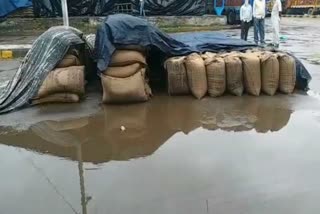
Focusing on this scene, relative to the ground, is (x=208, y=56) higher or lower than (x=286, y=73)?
higher

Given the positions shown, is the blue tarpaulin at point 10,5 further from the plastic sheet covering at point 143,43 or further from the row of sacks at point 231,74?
the row of sacks at point 231,74

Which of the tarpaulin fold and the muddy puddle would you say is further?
the tarpaulin fold

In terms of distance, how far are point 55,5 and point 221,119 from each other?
14780 millimetres

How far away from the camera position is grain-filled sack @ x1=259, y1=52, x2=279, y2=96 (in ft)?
21.3

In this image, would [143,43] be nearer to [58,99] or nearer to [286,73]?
[58,99]

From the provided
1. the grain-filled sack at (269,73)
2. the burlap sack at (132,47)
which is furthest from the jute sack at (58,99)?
the grain-filled sack at (269,73)

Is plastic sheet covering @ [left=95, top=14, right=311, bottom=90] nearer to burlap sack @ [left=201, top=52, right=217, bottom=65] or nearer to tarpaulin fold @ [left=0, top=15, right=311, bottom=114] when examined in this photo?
tarpaulin fold @ [left=0, top=15, right=311, bottom=114]

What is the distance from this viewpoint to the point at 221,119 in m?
5.50

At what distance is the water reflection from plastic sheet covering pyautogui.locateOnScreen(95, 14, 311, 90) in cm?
74

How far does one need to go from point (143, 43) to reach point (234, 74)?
4.63 feet

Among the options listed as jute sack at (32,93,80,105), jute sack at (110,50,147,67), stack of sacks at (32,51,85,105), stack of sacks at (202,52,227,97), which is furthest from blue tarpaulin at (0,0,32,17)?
stack of sacks at (202,52,227,97)

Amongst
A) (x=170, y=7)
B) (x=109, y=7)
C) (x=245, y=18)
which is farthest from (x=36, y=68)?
(x=170, y=7)

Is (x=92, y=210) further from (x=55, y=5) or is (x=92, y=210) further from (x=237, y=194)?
(x=55, y=5)

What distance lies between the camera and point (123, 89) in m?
6.09
